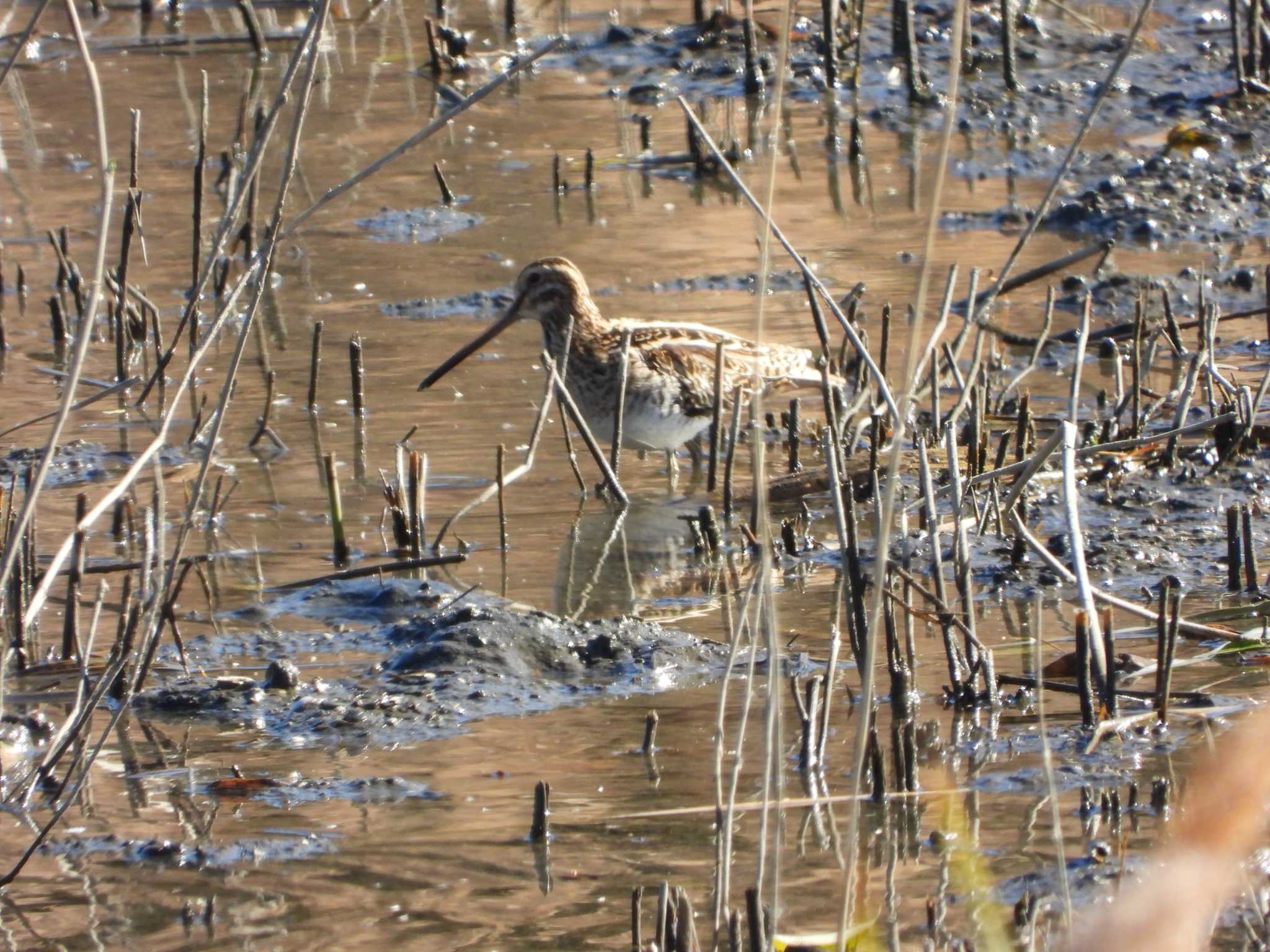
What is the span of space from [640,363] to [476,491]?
910mm

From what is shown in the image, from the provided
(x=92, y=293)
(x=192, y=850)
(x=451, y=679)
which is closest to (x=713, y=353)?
(x=451, y=679)

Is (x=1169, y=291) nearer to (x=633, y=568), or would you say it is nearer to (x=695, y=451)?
(x=695, y=451)

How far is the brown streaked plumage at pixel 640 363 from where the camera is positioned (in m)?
6.24

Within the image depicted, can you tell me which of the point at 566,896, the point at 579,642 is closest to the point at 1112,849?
the point at 566,896

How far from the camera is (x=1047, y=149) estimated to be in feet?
32.7

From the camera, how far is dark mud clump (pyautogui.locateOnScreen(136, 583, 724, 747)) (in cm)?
386

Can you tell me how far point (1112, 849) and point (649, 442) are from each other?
10.9ft

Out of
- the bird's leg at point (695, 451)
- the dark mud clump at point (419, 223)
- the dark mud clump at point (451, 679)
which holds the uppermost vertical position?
the dark mud clump at point (419, 223)

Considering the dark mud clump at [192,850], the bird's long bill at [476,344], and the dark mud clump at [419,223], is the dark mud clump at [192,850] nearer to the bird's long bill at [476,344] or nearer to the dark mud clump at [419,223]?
the bird's long bill at [476,344]

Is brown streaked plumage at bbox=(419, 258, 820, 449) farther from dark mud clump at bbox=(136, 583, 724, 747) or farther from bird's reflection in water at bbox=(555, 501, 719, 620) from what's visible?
dark mud clump at bbox=(136, 583, 724, 747)

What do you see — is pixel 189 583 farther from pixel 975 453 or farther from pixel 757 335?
pixel 757 335

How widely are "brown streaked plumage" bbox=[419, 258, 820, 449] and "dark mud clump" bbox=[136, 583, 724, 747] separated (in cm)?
185

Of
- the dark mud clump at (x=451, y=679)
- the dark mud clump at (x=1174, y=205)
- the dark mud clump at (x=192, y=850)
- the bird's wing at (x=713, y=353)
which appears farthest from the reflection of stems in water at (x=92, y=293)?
the dark mud clump at (x=1174, y=205)

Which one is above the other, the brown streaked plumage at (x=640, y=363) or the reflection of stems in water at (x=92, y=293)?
the reflection of stems in water at (x=92, y=293)
